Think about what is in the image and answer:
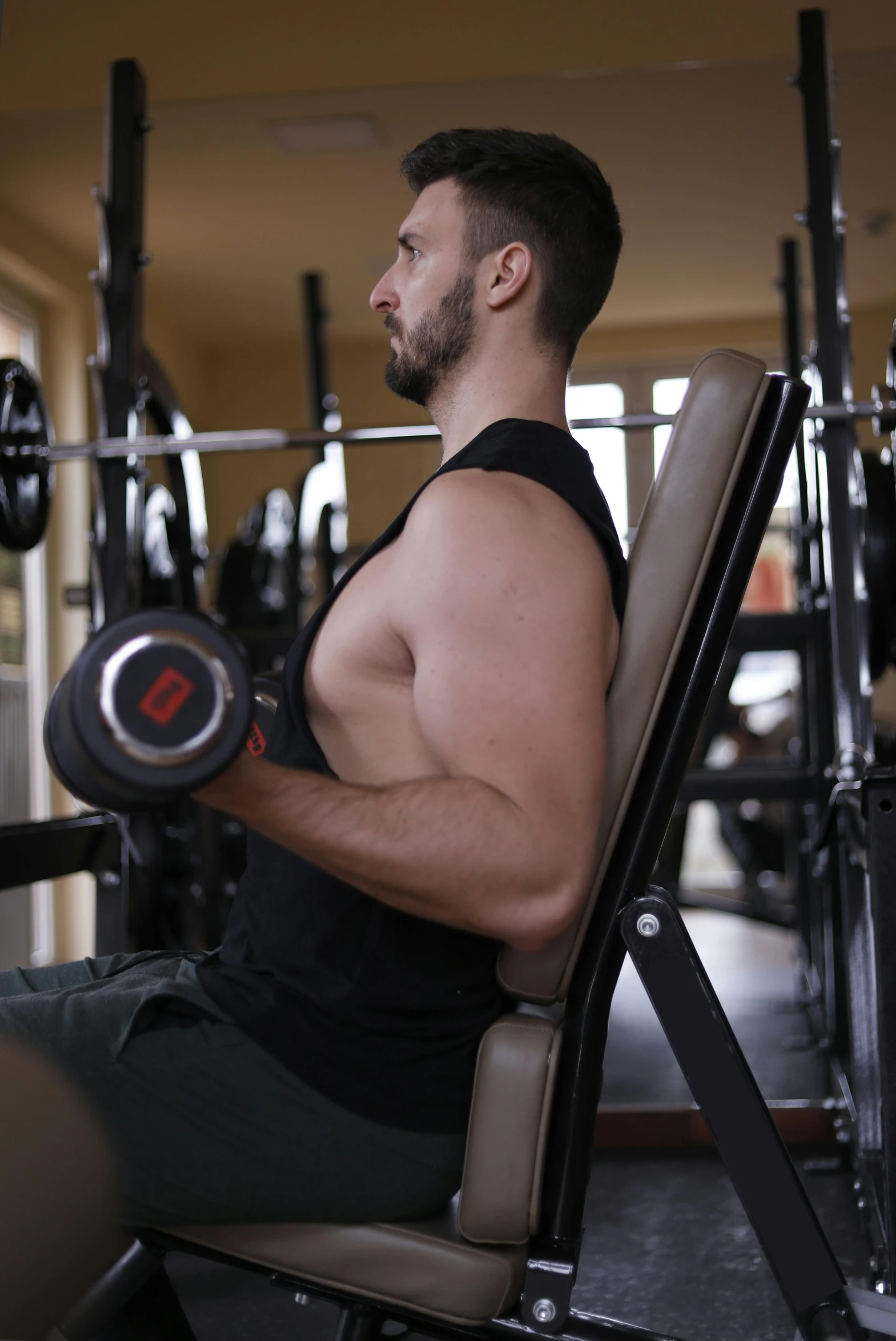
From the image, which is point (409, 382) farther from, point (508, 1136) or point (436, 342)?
point (508, 1136)

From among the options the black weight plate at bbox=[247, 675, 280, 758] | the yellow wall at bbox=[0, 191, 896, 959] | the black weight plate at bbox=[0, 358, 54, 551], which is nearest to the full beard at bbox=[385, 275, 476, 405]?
the black weight plate at bbox=[247, 675, 280, 758]

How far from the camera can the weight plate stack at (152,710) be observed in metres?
0.58

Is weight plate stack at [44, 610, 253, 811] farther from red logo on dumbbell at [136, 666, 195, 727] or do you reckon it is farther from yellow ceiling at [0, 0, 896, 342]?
yellow ceiling at [0, 0, 896, 342]

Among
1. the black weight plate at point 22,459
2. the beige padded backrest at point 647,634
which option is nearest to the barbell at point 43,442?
the black weight plate at point 22,459

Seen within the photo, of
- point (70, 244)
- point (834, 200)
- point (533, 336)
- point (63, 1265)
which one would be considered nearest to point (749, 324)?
point (70, 244)

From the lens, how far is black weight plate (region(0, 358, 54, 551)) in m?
1.98

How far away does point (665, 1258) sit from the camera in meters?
A: 1.66

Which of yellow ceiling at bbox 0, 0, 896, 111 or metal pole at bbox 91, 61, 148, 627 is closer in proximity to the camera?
metal pole at bbox 91, 61, 148, 627

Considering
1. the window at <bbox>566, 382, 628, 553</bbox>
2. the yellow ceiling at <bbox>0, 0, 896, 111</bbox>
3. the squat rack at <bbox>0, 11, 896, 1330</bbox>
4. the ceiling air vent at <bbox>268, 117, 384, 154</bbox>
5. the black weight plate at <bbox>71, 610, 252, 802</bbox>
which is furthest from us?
the window at <bbox>566, 382, 628, 553</bbox>

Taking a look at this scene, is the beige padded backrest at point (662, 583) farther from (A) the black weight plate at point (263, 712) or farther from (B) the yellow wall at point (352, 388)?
(B) the yellow wall at point (352, 388)

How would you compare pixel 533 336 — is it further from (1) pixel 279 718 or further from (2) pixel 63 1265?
(2) pixel 63 1265

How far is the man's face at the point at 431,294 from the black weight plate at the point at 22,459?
119 centimetres

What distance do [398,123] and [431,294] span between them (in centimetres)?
338

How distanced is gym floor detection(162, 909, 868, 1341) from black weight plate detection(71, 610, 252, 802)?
0.79 m
